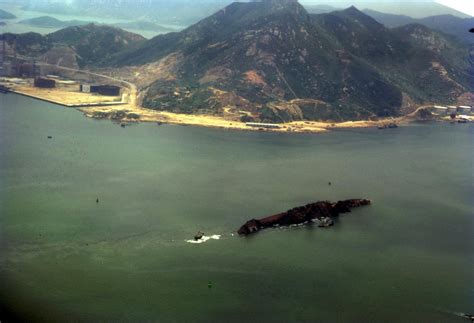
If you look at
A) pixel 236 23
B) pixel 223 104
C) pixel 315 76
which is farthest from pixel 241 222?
pixel 236 23

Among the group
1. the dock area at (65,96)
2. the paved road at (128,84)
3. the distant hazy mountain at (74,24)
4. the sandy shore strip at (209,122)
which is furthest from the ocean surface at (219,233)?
the distant hazy mountain at (74,24)

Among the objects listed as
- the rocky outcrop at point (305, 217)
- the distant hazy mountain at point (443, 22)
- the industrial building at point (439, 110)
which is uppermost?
the distant hazy mountain at point (443, 22)

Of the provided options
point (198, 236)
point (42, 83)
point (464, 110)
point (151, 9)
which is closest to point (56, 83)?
point (42, 83)

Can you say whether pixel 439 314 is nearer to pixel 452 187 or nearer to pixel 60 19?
pixel 452 187

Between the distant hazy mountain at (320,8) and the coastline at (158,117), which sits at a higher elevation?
the distant hazy mountain at (320,8)

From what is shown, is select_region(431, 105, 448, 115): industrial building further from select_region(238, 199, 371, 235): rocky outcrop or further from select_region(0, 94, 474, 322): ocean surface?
select_region(238, 199, 371, 235): rocky outcrop

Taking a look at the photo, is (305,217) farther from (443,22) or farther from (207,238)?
(443,22)

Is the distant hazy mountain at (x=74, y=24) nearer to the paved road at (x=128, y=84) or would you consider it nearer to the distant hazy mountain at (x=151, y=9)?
the distant hazy mountain at (x=151, y=9)
